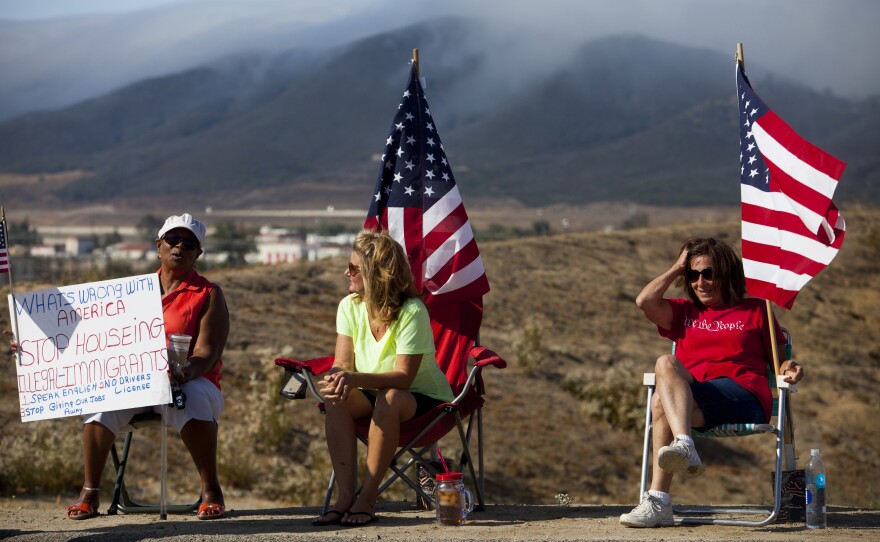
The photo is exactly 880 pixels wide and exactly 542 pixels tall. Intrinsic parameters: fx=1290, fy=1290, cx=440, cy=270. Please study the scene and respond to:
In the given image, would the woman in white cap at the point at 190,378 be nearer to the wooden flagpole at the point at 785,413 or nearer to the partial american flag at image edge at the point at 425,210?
the partial american flag at image edge at the point at 425,210

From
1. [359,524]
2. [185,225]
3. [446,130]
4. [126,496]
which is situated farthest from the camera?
[446,130]

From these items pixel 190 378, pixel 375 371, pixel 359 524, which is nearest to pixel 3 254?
pixel 190 378

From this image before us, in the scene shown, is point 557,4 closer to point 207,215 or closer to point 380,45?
point 380,45

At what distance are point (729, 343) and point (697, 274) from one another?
0.34 metres

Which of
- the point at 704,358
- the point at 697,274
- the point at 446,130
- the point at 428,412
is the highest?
the point at 446,130

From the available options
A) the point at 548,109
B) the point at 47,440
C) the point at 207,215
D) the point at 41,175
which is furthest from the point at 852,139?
Result: the point at 47,440

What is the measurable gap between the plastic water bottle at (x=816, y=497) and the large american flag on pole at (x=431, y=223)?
169 cm

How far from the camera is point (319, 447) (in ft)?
34.6

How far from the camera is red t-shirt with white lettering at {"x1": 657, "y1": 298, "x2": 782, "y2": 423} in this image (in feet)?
18.2

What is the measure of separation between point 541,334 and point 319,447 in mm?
4359

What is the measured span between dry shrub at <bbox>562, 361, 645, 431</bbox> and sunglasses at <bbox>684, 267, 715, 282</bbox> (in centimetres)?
703

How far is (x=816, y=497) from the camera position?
17.6 ft

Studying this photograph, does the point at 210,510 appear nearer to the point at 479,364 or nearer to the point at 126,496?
the point at 126,496

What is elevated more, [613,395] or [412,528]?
[613,395]
